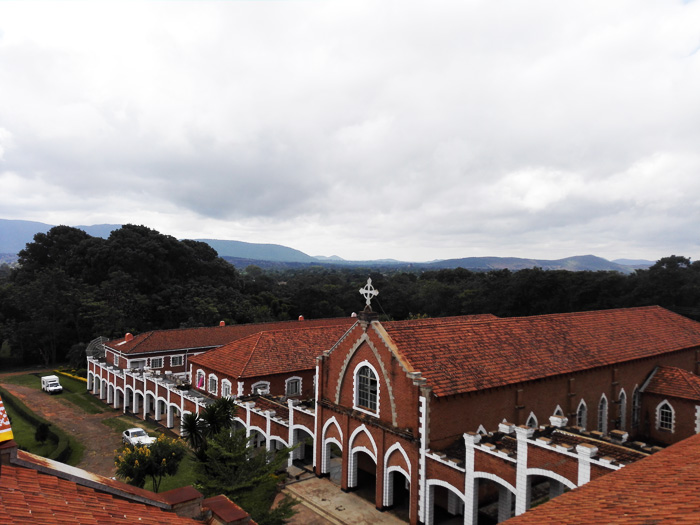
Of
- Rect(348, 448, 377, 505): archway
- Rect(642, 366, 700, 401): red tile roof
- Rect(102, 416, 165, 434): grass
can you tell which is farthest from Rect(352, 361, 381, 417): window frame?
Rect(102, 416, 165, 434): grass

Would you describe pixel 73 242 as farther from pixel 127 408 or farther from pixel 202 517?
pixel 202 517

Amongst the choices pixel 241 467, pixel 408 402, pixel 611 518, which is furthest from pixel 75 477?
pixel 408 402

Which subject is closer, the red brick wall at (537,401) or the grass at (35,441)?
the red brick wall at (537,401)

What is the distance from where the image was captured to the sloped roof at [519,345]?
2144 cm

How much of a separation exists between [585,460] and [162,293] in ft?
212

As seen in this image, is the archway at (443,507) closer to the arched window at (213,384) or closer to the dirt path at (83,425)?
the arched window at (213,384)

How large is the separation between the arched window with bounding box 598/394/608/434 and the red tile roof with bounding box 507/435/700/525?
1651 centimetres

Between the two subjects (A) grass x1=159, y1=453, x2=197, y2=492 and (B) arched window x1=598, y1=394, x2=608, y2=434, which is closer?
(A) grass x1=159, y1=453, x2=197, y2=492

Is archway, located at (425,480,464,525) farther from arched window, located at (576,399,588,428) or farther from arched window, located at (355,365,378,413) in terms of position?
arched window, located at (576,399,588,428)

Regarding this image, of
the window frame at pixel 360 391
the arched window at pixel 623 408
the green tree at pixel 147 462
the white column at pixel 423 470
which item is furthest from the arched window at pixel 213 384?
the arched window at pixel 623 408

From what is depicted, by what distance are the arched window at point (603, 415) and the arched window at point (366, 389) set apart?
14.3 metres

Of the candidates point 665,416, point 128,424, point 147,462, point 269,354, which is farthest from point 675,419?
point 128,424

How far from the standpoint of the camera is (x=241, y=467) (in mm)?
18094

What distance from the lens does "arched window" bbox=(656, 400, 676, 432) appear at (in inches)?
1098
